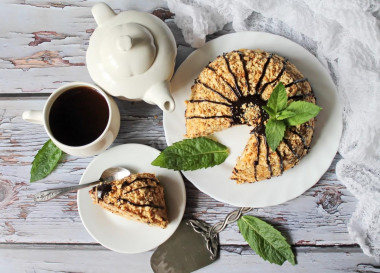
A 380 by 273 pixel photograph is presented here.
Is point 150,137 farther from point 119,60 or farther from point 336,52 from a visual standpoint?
point 336,52

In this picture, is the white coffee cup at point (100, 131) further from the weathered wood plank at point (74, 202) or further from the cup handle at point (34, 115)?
the weathered wood plank at point (74, 202)

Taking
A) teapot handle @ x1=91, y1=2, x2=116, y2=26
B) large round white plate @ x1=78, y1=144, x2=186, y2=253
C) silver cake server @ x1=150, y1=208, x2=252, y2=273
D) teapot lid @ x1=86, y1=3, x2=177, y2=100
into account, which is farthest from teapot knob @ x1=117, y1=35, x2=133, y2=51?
silver cake server @ x1=150, y1=208, x2=252, y2=273

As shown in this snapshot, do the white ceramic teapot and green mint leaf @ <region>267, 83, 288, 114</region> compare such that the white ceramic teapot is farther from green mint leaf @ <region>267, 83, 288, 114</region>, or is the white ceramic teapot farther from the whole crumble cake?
green mint leaf @ <region>267, 83, 288, 114</region>

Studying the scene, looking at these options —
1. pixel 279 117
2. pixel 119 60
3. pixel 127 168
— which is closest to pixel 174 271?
pixel 127 168

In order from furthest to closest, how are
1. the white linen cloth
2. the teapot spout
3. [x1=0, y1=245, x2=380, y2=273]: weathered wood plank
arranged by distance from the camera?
1. [x1=0, y1=245, x2=380, y2=273]: weathered wood plank
2. the white linen cloth
3. the teapot spout

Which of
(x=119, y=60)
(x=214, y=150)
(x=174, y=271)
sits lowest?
(x=174, y=271)

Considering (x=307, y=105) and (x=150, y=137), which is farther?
(x=150, y=137)

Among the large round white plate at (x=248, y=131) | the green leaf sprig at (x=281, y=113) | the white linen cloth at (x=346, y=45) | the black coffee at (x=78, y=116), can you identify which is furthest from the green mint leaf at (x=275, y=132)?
the black coffee at (x=78, y=116)

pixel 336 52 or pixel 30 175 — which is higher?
pixel 336 52
